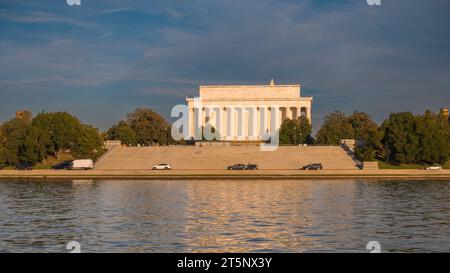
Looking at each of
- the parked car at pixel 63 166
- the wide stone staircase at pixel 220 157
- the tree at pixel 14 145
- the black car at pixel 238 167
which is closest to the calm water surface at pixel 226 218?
the black car at pixel 238 167

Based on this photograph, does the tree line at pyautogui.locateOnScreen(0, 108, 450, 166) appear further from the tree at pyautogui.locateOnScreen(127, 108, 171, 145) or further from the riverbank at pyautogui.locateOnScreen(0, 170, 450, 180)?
the tree at pyautogui.locateOnScreen(127, 108, 171, 145)

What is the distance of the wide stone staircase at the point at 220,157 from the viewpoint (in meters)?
71.3

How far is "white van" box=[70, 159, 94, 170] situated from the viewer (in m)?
68.6

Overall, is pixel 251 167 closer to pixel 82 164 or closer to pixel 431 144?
pixel 82 164

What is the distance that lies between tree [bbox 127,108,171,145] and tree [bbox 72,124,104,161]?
101 feet

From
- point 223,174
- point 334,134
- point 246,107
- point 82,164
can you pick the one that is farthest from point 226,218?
point 246,107

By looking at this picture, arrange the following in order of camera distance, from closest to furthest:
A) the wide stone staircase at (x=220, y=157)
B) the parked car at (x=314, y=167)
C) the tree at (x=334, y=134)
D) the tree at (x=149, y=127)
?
the parked car at (x=314, y=167) → the wide stone staircase at (x=220, y=157) → the tree at (x=334, y=134) → the tree at (x=149, y=127)

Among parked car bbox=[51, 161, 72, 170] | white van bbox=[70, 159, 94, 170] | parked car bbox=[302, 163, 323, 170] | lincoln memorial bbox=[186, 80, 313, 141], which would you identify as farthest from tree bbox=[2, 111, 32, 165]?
lincoln memorial bbox=[186, 80, 313, 141]

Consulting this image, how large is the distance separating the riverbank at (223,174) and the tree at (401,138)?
7.21 metres

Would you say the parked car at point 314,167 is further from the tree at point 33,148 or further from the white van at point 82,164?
the tree at point 33,148

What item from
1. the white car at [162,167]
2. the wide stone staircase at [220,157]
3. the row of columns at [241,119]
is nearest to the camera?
the white car at [162,167]
